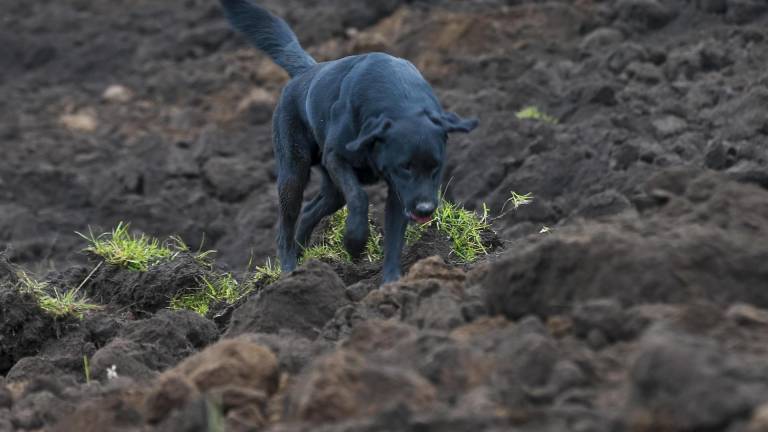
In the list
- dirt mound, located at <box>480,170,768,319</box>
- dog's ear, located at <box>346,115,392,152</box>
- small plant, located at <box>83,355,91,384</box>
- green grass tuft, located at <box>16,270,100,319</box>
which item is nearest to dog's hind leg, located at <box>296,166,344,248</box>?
dog's ear, located at <box>346,115,392,152</box>

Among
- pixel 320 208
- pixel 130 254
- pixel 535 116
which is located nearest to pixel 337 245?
pixel 320 208

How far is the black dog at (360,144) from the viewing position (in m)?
6.62

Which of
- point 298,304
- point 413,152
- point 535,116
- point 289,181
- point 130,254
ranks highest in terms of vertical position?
point 413,152

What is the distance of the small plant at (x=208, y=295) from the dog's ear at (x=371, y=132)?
1.76 m

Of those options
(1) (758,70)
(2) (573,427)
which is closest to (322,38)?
(1) (758,70)

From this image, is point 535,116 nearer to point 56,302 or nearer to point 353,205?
point 353,205

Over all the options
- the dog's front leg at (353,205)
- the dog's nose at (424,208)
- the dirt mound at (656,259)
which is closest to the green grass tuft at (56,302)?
the dog's front leg at (353,205)

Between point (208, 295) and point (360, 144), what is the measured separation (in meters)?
2.00

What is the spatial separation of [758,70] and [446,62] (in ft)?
14.9

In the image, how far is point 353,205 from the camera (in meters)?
6.90

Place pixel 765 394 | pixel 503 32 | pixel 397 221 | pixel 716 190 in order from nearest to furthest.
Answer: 1. pixel 765 394
2. pixel 716 190
3. pixel 397 221
4. pixel 503 32

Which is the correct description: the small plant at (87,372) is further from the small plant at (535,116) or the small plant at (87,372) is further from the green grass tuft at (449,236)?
the small plant at (535,116)

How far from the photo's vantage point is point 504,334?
4.77 metres

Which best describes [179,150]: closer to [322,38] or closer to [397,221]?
[322,38]
